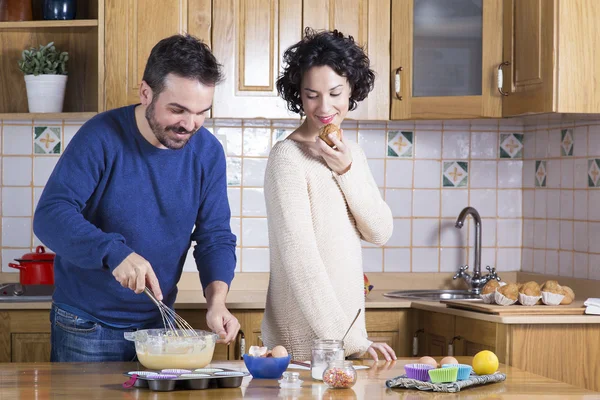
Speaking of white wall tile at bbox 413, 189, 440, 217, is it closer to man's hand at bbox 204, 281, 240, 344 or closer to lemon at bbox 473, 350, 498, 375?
man's hand at bbox 204, 281, 240, 344

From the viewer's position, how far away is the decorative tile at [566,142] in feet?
11.4

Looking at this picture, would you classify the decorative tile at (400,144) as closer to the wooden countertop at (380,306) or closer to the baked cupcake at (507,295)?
the wooden countertop at (380,306)

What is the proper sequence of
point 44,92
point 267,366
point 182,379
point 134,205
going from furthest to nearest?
point 44,92 → point 134,205 → point 267,366 → point 182,379

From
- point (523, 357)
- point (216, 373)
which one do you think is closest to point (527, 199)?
point (523, 357)

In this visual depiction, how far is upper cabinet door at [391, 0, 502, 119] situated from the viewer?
10.9 feet

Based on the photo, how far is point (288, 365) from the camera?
1.97m

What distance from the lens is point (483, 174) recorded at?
12.4 ft

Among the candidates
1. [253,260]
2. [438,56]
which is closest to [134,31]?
[253,260]

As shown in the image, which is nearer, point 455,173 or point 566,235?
point 566,235

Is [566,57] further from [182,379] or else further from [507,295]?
[182,379]

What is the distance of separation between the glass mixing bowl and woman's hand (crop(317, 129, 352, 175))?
568 millimetres

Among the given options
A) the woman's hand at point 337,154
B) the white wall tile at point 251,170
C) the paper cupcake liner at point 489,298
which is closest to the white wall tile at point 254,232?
the white wall tile at point 251,170

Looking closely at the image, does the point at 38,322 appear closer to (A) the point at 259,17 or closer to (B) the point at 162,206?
(B) the point at 162,206

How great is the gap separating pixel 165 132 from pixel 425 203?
1890 millimetres
